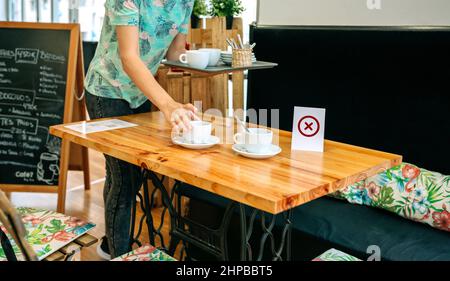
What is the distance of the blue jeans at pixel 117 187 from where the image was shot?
7.22 feet

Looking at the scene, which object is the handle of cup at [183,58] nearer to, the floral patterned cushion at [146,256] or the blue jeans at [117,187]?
the blue jeans at [117,187]

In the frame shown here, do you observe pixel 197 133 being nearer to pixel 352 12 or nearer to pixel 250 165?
pixel 250 165

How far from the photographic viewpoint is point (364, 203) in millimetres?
2371

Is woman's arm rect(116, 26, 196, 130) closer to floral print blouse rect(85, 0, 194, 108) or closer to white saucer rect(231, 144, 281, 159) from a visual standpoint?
floral print blouse rect(85, 0, 194, 108)

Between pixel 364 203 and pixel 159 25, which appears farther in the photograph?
pixel 364 203

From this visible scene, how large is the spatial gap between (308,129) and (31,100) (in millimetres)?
2274

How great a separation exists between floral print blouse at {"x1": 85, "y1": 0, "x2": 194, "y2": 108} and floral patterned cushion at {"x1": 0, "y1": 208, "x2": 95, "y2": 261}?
0.58 meters

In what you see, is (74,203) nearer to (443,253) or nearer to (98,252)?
(98,252)

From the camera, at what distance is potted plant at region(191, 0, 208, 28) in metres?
3.62

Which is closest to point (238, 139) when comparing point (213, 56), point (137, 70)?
point (137, 70)

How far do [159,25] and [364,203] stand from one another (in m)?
1.23
